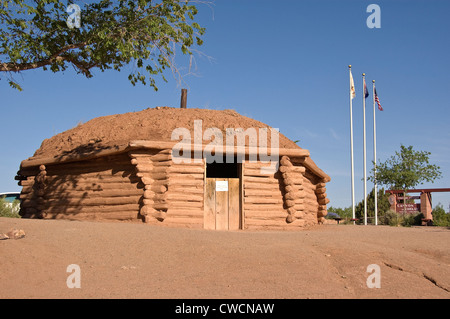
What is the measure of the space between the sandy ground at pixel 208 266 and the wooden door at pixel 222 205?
4161 millimetres

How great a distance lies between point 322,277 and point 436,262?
296 centimetres

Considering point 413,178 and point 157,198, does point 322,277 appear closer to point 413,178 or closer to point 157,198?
point 157,198

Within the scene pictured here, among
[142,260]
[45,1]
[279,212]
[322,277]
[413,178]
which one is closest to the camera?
[322,277]

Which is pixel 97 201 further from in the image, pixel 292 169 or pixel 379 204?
pixel 379 204

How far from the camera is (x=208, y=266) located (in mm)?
7641

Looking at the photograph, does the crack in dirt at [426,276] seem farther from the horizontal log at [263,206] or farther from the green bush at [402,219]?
the green bush at [402,219]

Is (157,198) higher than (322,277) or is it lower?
higher

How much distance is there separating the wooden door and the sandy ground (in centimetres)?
416

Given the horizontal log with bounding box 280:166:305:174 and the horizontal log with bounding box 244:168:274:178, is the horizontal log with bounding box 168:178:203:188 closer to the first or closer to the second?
the horizontal log with bounding box 244:168:274:178

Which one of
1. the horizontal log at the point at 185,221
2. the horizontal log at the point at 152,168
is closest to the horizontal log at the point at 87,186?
the horizontal log at the point at 152,168

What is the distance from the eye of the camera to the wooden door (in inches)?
578
